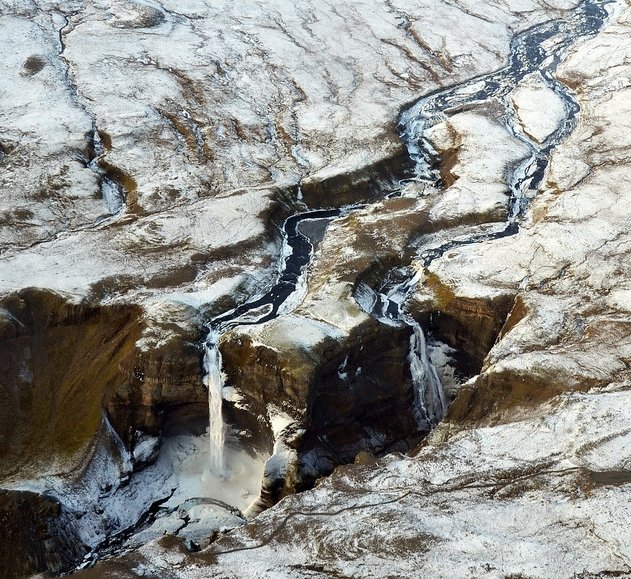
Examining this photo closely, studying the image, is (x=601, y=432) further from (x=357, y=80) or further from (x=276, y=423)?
(x=357, y=80)

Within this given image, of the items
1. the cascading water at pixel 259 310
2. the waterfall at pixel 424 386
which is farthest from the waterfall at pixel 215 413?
the waterfall at pixel 424 386

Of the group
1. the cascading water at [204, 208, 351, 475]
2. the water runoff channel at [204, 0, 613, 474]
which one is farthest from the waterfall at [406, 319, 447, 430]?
the cascading water at [204, 208, 351, 475]

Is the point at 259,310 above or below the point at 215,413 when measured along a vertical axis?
above

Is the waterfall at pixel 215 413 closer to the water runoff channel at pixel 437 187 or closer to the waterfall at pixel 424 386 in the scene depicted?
the water runoff channel at pixel 437 187

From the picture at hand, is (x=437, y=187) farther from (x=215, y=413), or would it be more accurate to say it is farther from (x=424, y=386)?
(x=215, y=413)

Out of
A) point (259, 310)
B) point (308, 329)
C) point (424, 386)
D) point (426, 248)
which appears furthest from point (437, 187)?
point (308, 329)
